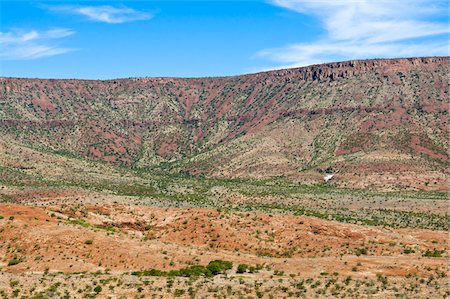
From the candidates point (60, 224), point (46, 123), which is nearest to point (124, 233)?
point (60, 224)

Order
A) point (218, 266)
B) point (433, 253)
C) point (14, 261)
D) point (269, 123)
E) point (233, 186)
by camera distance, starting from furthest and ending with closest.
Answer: point (269, 123), point (233, 186), point (433, 253), point (14, 261), point (218, 266)

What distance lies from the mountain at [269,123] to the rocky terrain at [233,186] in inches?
21.6

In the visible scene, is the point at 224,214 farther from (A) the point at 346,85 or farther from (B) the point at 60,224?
(A) the point at 346,85

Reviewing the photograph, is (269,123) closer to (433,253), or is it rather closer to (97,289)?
(433,253)

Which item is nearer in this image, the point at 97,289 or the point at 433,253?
the point at 97,289

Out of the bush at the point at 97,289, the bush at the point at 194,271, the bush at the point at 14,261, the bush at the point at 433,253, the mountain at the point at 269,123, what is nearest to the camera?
the bush at the point at 97,289

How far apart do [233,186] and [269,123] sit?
172 feet

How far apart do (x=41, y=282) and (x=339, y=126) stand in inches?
4693

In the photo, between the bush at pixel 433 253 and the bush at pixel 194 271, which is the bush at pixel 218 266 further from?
the bush at pixel 433 253

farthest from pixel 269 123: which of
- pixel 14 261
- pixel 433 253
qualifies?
pixel 14 261

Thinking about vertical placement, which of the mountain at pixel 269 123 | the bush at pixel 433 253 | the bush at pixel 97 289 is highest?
the mountain at pixel 269 123

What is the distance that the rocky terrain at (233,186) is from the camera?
42062mm

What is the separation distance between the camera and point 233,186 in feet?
373

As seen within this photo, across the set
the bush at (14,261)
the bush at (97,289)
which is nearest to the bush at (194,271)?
the bush at (97,289)
